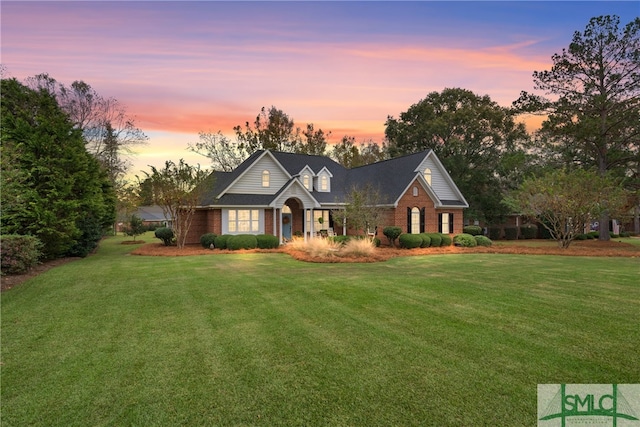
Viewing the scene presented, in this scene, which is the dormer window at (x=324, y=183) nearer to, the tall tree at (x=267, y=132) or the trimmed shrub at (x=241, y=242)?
the trimmed shrub at (x=241, y=242)

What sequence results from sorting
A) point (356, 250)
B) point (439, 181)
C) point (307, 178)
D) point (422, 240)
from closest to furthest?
point (356, 250) < point (422, 240) < point (307, 178) < point (439, 181)

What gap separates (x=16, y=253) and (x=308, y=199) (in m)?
16.8

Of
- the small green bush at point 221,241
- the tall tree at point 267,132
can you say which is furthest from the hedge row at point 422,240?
the tall tree at point 267,132

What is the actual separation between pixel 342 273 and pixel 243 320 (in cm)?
595

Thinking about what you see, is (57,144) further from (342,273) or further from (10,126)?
(342,273)

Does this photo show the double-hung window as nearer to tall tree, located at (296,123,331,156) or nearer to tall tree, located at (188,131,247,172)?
tall tree, located at (188,131,247,172)

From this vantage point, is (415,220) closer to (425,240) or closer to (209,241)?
(425,240)

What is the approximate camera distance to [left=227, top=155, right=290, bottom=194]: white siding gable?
82.0 feet

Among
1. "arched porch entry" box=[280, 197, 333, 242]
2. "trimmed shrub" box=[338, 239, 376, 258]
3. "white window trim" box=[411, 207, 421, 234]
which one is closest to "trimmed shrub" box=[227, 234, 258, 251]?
"arched porch entry" box=[280, 197, 333, 242]

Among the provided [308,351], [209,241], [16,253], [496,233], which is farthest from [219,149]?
[308,351]

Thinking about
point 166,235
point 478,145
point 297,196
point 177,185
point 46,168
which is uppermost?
point 478,145

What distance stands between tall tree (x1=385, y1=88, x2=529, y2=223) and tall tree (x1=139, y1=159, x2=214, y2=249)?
27.1 metres

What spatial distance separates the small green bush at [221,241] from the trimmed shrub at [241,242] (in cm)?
35

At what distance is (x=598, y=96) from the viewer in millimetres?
26391
